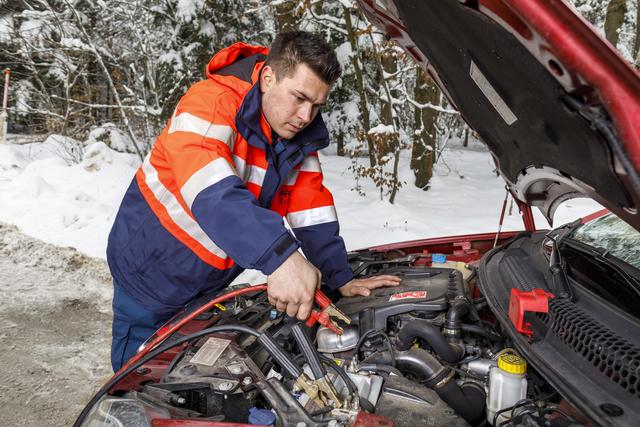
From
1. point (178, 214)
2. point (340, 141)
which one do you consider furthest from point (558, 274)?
point (340, 141)

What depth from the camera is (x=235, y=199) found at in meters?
1.66

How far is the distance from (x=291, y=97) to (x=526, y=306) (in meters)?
1.16

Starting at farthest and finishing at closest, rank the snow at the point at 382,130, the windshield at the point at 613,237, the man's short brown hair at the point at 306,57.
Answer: the snow at the point at 382,130 < the man's short brown hair at the point at 306,57 < the windshield at the point at 613,237

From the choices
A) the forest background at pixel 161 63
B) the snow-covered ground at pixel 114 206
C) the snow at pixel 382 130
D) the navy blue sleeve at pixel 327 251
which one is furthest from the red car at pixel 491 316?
the forest background at pixel 161 63

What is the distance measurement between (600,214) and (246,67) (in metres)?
1.69

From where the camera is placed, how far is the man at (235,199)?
162 centimetres

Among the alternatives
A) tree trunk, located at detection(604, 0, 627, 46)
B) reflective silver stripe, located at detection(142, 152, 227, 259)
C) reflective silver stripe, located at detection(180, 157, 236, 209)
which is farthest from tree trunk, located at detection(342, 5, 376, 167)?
reflective silver stripe, located at detection(180, 157, 236, 209)

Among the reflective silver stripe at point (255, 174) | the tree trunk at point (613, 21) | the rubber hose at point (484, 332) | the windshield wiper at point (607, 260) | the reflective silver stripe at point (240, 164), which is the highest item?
the tree trunk at point (613, 21)

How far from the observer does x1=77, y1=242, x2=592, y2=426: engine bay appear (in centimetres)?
131

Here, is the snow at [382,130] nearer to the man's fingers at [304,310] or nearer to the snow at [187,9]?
the man's fingers at [304,310]

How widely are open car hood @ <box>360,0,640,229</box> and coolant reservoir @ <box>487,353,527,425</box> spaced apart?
0.51 m

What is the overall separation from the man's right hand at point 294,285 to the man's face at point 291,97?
66cm

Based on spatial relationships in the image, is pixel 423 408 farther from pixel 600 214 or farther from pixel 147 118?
pixel 147 118

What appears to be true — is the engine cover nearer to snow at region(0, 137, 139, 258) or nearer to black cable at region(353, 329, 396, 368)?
black cable at region(353, 329, 396, 368)
